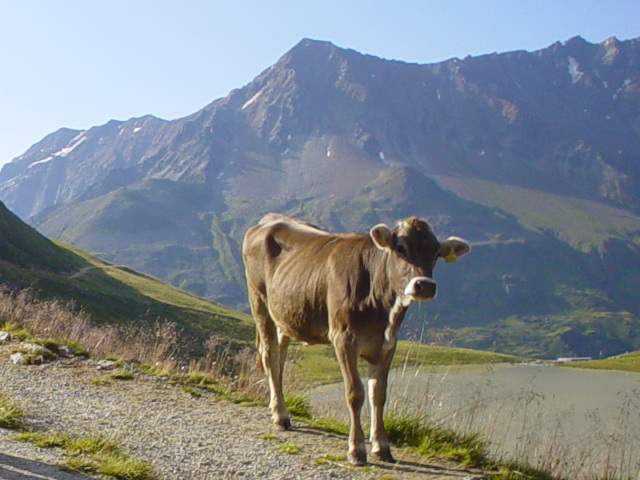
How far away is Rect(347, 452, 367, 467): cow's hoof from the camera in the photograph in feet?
28.4

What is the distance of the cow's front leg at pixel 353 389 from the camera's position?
8.73 m

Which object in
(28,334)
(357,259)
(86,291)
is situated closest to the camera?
(357,259)

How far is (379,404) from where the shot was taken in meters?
9.17

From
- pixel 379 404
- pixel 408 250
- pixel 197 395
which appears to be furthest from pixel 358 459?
pixel 197 395

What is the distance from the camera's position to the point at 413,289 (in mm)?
8172

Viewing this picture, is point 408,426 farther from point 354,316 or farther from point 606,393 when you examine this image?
point 606,393

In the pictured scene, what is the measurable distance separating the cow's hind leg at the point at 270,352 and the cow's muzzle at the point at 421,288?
3.41 metres

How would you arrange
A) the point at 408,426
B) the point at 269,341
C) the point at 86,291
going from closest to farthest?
the point at 408,426 < the point at 269,341 < the point at 86,291

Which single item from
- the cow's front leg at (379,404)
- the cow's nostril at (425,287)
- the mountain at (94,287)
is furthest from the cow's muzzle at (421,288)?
the mountain at (94,287)

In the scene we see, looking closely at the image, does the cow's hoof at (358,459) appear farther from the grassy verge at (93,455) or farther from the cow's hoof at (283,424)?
the grassy verge at (93,455)

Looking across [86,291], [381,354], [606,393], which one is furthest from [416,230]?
[86,291]

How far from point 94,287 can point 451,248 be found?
9647 centimetres

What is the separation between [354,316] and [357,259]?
85 centimetres

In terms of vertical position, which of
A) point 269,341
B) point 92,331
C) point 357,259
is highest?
point 357,259
